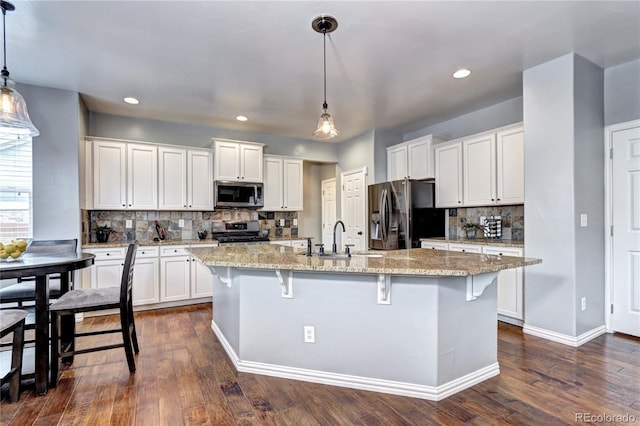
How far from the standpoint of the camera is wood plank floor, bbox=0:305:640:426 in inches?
74.1

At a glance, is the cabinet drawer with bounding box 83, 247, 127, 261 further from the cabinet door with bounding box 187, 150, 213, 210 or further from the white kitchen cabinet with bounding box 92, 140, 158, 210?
the cabinet door with bounding box 187, 150, 213, 210

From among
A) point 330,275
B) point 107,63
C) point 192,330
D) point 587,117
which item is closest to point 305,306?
point 330,275

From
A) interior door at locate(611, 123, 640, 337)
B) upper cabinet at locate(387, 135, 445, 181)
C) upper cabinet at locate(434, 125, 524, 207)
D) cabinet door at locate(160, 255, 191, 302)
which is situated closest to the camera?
interior door at locate(611, 123, 640, 337)

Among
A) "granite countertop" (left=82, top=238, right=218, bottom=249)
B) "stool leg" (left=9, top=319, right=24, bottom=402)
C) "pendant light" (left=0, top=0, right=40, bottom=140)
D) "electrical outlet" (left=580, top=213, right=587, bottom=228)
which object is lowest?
"stool leg" (left=9, top=319, right=24, bottom=402)

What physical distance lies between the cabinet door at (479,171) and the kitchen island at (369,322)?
6.47 feet

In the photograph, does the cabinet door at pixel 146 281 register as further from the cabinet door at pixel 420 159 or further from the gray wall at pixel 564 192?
the gray wall at pixel 564 192

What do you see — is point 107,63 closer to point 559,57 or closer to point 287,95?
point 287,95

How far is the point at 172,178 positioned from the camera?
462 cm

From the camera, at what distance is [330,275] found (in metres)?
2.25

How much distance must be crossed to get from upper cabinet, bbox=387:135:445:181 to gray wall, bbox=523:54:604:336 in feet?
4.89

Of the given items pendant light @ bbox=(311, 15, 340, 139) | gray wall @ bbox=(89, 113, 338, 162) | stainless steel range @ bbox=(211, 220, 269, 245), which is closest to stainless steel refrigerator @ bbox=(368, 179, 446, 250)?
gray wall @ bbox=(89, 113, 338, 162)

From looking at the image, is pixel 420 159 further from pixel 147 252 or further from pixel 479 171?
pixel 147 252

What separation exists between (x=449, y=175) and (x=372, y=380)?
319 centimetres

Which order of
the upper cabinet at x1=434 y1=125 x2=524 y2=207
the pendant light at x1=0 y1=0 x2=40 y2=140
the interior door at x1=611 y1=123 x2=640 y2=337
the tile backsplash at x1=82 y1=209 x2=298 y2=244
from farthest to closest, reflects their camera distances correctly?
the tile backsplash at x1=82 y1=209 x2=298 y2=244 → the upper cabinet at x1=434 y1=125 x2=524 y2=207 → the interior door at x1=611 y1=123 x2=640 y2=337 → the pendant light at x1=0 y1=0 x2=40 y2=140
